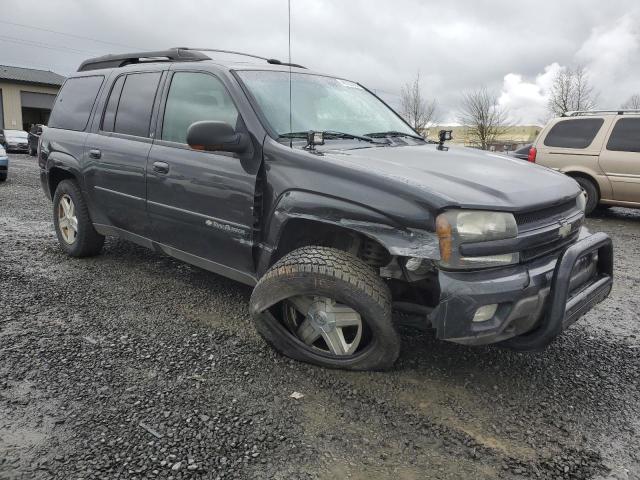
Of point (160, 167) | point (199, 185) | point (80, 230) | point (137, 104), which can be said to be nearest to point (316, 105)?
point (199, 185)

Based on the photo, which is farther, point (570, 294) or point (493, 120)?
point (493, 120)

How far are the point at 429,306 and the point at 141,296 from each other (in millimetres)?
2375

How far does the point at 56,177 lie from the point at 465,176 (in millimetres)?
4227

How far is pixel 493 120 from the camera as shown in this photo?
49.8 meters

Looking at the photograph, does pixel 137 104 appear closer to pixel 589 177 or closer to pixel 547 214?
pixel 547 214

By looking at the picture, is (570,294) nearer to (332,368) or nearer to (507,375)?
(507,375)

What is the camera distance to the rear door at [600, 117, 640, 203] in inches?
321

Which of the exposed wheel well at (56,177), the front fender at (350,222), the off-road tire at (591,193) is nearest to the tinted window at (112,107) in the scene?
the exposed wheel well at (56,177)

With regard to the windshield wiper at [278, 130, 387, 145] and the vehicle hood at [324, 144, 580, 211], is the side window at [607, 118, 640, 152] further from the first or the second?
the windshield wiper at [278, 130, 387, 145]

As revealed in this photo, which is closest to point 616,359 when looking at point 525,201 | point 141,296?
point 525,201

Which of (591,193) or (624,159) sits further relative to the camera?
(591,193)

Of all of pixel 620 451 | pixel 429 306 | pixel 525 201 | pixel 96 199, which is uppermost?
pixel 525 201

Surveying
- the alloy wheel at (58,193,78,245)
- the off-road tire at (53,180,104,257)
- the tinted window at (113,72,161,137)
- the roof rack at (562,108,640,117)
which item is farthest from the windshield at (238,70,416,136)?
the roof rack at (562,108,640,117)

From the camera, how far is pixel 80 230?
4.71 metres
